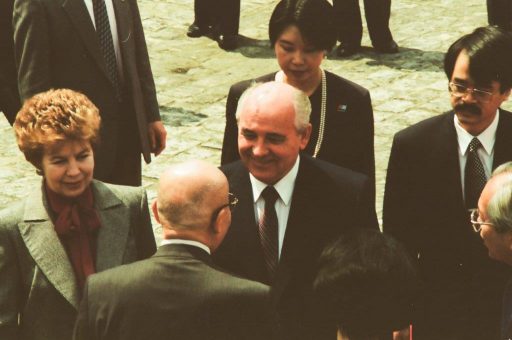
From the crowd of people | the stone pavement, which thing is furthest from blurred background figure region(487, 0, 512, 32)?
the crowd of people

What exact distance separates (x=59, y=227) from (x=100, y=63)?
5.27ft

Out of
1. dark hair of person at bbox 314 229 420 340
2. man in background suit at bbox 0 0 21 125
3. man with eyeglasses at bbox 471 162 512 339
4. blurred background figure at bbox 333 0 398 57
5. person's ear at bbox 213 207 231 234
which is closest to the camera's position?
dark hair of person at bbox 314 229 420 340

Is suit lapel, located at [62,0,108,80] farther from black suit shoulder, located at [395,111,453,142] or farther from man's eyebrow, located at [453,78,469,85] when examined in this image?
man's eyebrow, located at [453,78,469,85]

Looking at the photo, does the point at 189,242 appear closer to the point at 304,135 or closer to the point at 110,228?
the point at 110,228

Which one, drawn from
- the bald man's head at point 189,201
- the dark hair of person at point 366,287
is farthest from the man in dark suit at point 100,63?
the dark hair of person at point 366,287

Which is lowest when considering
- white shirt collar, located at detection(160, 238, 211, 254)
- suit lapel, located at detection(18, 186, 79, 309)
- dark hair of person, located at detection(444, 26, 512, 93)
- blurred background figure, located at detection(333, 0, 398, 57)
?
blurred background figure, located at detection(333, 0, 398, 57)

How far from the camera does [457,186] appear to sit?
552cm

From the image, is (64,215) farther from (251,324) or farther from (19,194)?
(19,194)

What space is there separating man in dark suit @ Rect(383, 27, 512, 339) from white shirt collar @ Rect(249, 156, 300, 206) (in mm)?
731

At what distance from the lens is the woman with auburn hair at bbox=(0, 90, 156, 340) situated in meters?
4.91

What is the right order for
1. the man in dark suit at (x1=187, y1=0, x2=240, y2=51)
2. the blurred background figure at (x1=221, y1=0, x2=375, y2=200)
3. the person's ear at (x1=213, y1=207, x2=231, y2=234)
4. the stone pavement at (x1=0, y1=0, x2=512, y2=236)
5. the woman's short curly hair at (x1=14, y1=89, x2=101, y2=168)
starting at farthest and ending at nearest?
the man in dark suit at (x1=187, y1=0, x2=240, y2=51) < the stone pavement at (x1=0, y1=0, x2=512, y2=236) < the blurred background figure at (x1=221, y1=0, x2=375, y2=200) < the woman's short curly hair at (x1=14, y1=89, x2=101, y2=168) < the person's ear at (x1=213, y1=207, x2=231, y2=234)

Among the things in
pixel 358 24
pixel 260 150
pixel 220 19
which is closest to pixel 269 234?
pixel 260 150

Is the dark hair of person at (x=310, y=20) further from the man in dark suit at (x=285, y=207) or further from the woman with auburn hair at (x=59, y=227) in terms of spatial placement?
the woman with auburn hair at (x=59, y=227)

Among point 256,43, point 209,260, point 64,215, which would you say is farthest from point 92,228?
point 256,43
